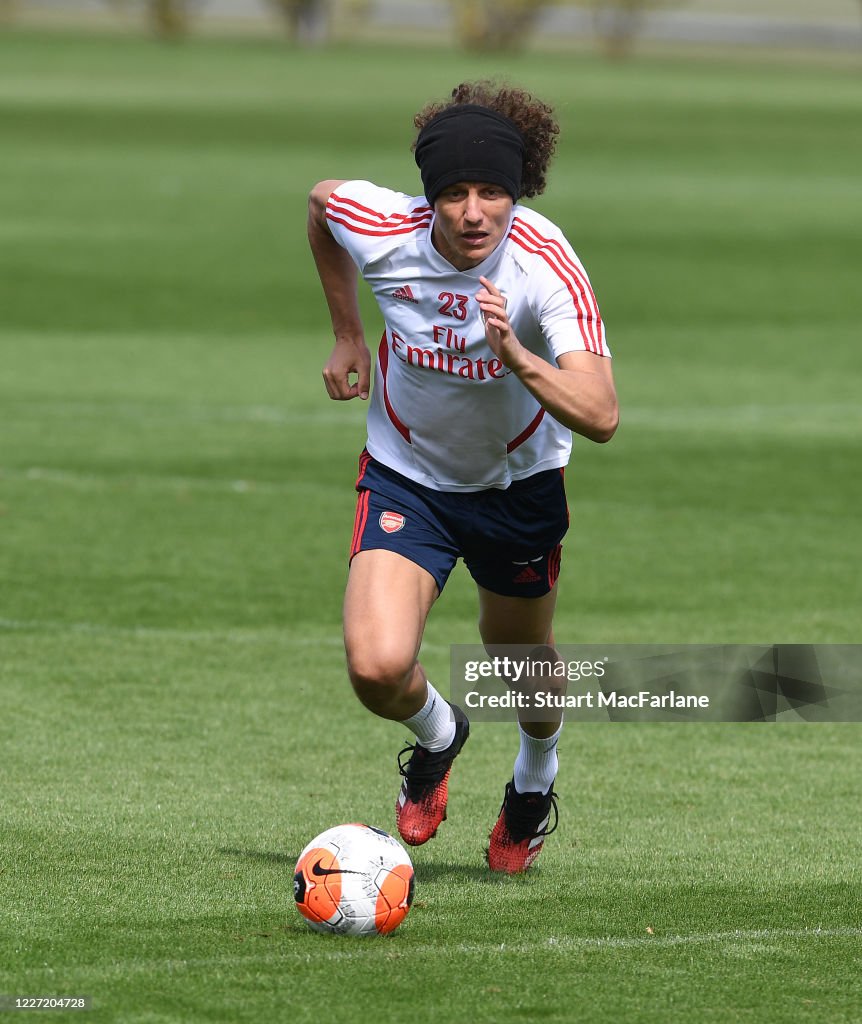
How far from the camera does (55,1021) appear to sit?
5.02 metres

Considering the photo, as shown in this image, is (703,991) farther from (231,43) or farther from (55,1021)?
(231,43)

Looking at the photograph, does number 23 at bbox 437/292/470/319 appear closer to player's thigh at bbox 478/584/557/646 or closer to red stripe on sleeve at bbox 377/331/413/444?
red stripe on sleeve at bbox 377/331/413/444

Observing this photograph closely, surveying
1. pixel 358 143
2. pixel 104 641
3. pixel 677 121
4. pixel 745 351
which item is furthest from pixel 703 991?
pixel 677 121

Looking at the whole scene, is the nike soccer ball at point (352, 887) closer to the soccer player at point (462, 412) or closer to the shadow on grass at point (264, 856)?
the soccer player at point (462, 412)

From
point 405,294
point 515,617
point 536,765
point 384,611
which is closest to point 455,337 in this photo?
point 405,294

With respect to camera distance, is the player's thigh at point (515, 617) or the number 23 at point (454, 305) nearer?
the number 23 at point (454, 305)

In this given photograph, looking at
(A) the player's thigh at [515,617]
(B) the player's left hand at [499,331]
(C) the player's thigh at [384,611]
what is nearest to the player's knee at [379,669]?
(C) the player's thigh at [384,611]

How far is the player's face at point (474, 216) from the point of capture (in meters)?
6.17

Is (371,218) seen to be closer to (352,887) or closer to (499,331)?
(499,331)

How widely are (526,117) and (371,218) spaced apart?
0.61 m

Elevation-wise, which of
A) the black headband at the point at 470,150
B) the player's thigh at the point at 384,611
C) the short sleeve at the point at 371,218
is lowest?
the player's thigh at the point at 384,611

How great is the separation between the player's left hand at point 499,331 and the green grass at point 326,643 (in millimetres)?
1671

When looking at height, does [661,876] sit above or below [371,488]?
below

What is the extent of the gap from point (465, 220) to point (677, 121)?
168 feet
